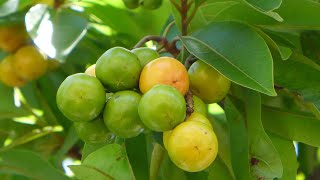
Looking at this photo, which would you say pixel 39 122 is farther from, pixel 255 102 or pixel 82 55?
pixel 255 102

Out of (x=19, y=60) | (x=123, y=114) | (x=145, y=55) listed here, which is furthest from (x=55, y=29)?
(x=19, y=60)

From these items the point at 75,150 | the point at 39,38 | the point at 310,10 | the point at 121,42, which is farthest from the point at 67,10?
the point at 310,10

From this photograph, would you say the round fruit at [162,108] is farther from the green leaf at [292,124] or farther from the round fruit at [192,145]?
the green leaf at [292,124]

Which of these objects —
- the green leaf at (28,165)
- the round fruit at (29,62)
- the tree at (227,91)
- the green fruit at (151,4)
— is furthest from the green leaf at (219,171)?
the round fruit at (29,62)

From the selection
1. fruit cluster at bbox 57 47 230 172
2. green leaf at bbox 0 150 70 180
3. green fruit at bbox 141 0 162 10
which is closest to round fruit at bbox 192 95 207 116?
fruit cluster at bbox 57 47 230 172

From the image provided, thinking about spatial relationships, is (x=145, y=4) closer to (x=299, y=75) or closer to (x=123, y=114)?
(x=299, y=75)

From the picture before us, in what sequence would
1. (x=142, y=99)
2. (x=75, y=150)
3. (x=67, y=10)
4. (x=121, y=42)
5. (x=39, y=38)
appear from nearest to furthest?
1. (x=142, y=99)
2. (x=39, y=38)
3. (x=67, y=10)
4. (x=121, y=42)
5. (x=75, y=150)
